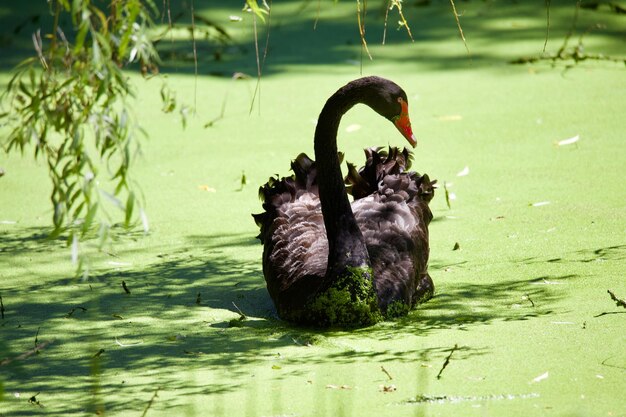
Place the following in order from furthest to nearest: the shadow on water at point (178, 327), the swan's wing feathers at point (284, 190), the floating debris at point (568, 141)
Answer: the floating debris at point (568, 141) → the swan's wing feathers at point (284, 190) → the shadow on water at point (178, 327)

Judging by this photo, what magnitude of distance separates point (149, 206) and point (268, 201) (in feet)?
4.45

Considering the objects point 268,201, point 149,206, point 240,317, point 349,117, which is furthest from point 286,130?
point 240,317

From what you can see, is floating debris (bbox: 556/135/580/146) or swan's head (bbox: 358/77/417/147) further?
floating debris (bbox: 556/135/580/146)

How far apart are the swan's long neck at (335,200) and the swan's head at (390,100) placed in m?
0.06

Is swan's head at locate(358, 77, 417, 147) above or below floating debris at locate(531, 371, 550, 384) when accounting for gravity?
above

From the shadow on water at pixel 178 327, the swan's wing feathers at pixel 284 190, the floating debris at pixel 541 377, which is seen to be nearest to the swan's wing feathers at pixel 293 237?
the swan's wing feathers at pixel 284 190

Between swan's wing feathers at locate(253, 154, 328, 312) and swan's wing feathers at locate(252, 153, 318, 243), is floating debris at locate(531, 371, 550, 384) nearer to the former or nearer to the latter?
swan's wing feathers at locate(253, 154, 328, 312)

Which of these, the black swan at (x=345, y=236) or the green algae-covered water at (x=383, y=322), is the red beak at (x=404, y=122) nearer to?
the black swan at (x=345, y=236)

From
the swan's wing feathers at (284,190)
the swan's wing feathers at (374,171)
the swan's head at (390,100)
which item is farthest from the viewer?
the swan's wing feathers at (374,171)

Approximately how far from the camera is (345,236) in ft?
11.3

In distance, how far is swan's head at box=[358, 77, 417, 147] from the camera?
3.53 meters

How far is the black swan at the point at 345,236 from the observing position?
3.38 meters

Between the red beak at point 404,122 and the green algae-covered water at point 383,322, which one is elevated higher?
the red beak at point 404,122

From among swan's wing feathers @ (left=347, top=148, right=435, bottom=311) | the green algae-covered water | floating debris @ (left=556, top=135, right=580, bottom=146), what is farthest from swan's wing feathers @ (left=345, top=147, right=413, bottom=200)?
floating debris @ (left=556, top=135, right=580, bottom=146)
